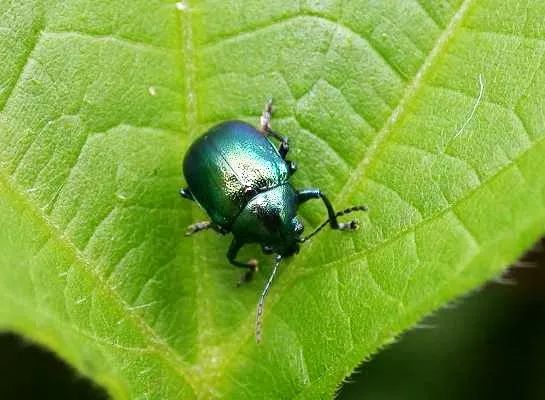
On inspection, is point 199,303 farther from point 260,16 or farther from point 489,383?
point 489,383

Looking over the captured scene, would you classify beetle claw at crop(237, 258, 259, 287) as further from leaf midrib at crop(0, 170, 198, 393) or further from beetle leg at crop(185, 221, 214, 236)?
leaf midrib at crop(0, 170, 198, 393)

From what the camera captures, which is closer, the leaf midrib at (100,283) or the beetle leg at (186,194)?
the leaf midrib at (100,283)

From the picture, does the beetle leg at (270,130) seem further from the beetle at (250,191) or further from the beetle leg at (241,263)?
the beetle leg at (241,263)

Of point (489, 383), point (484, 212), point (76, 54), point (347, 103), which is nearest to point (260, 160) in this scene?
point (347, 103)

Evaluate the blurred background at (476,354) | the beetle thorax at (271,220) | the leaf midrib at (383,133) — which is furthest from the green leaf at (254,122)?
the blurred background at (476,354)

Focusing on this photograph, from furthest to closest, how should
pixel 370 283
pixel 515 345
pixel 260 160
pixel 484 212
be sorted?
pixel 515 345 < pixel 260 160 < pixel 370 283 < pixel 484 212

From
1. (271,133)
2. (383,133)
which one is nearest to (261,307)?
(271,133)

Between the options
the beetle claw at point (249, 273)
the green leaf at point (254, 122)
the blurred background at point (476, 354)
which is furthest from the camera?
the blurred background at point (476, 354)

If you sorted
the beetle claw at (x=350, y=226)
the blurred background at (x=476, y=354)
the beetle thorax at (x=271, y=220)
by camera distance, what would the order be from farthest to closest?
the blurred background at (x=476, y=354), the beetle thorax at (x=271, y=220), the beetle claw at (x=350, y=226)
